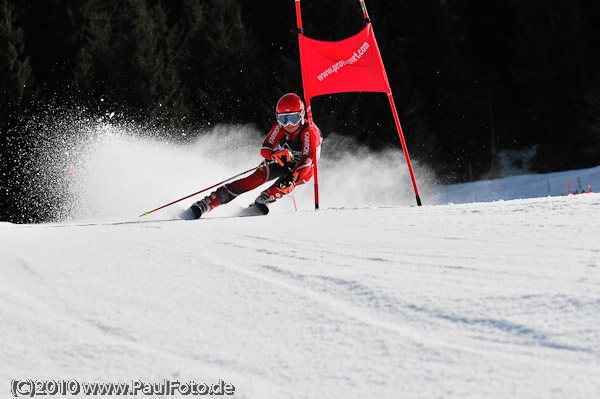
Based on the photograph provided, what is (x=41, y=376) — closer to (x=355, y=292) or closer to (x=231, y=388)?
(x=231, y=388)

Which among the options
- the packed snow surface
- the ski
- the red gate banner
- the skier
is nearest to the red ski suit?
the skier

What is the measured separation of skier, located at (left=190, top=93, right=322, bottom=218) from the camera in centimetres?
734

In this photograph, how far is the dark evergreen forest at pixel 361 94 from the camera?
80.3 feet

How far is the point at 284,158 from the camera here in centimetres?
791

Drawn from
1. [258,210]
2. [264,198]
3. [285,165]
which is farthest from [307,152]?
→ [258,210]

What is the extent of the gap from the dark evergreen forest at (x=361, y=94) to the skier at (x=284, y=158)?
16.4m

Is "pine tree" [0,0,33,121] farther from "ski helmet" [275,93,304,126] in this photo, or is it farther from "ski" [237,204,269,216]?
"ski" [237,204,269,216]

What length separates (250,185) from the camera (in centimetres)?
774

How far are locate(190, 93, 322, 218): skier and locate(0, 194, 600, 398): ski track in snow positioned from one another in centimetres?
324

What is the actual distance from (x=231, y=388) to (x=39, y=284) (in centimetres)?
158

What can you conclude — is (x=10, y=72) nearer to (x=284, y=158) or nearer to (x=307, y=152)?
(x=284, y=158)

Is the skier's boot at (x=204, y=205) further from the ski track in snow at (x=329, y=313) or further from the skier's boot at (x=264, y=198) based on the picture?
the ski track in snow at (x=329, y=313)

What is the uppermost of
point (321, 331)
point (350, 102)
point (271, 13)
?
point (271, 13)

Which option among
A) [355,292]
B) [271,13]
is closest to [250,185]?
[355,292]
